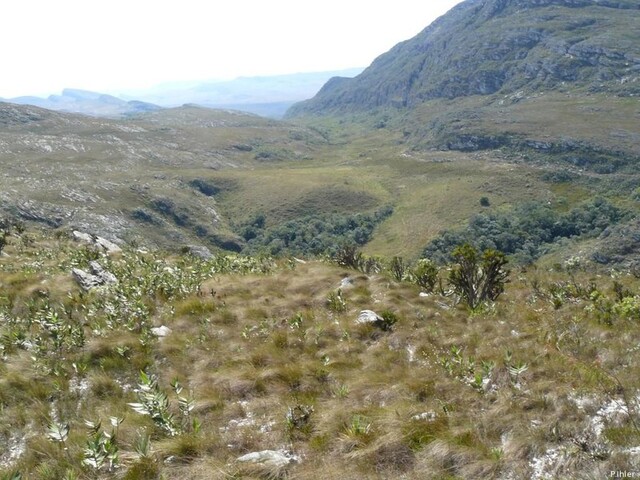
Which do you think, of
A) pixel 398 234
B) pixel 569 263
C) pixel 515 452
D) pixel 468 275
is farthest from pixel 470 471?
pixel 398 234

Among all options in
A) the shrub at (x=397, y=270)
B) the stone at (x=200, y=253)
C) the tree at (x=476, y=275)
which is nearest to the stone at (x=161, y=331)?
the tree at (x=476, y=275)

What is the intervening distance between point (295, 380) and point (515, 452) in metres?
3.64

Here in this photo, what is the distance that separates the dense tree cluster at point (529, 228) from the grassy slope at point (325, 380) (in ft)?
402

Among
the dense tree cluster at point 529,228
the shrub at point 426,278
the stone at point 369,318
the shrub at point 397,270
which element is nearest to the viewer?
the stone at point 369,318

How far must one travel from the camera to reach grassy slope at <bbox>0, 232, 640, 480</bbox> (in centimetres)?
530

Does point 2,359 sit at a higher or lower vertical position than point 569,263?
higher

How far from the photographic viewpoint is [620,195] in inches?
6511

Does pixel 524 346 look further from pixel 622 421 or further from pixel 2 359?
pixel 2 359

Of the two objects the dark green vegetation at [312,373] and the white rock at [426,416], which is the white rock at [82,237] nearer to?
the dark green vegetation at [312,373]

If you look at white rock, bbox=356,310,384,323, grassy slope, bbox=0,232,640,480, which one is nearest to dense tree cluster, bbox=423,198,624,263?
grassy slope, bbox=0,232,640,480

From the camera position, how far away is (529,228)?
478 feet

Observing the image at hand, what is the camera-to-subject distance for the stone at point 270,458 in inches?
207

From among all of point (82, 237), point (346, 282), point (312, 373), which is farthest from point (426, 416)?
point (82, 237)

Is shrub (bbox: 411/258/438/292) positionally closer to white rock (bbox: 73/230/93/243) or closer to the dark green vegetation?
the dark green vegetation
